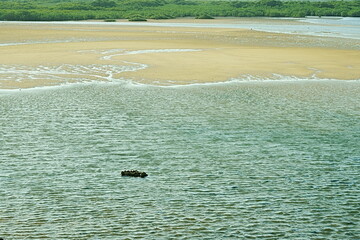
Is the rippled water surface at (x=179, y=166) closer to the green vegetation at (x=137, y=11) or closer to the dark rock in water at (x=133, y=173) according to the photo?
the dark rock in water at (x=133, y=173)

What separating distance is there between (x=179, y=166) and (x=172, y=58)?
20.1 meters

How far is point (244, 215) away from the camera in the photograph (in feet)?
34.2

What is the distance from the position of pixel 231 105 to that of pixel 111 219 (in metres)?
11.2

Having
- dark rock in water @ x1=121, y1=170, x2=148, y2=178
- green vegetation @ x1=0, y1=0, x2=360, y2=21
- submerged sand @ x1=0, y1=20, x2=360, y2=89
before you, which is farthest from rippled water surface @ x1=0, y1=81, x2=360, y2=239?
green vegetation @ x1=0, y1=0, x2=360, y2=21

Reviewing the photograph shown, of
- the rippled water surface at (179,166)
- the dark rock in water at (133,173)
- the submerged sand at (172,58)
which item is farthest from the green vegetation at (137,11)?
the dark rock in water at (133,173)

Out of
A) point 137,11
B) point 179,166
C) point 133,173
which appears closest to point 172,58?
point 179,166

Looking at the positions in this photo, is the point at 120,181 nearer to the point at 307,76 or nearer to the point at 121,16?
the point at 307,76

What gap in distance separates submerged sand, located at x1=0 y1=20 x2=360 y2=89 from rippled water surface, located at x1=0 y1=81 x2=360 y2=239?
5.44 m

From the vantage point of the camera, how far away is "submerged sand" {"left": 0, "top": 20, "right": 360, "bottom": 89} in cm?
2733

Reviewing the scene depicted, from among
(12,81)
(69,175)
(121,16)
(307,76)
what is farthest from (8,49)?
(121,16)

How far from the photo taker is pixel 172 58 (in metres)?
32.9

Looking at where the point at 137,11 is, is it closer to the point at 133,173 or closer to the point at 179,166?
the point at 179,166

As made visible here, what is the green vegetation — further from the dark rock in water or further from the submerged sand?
the dark rock in water

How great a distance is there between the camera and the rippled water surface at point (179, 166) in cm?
1002
